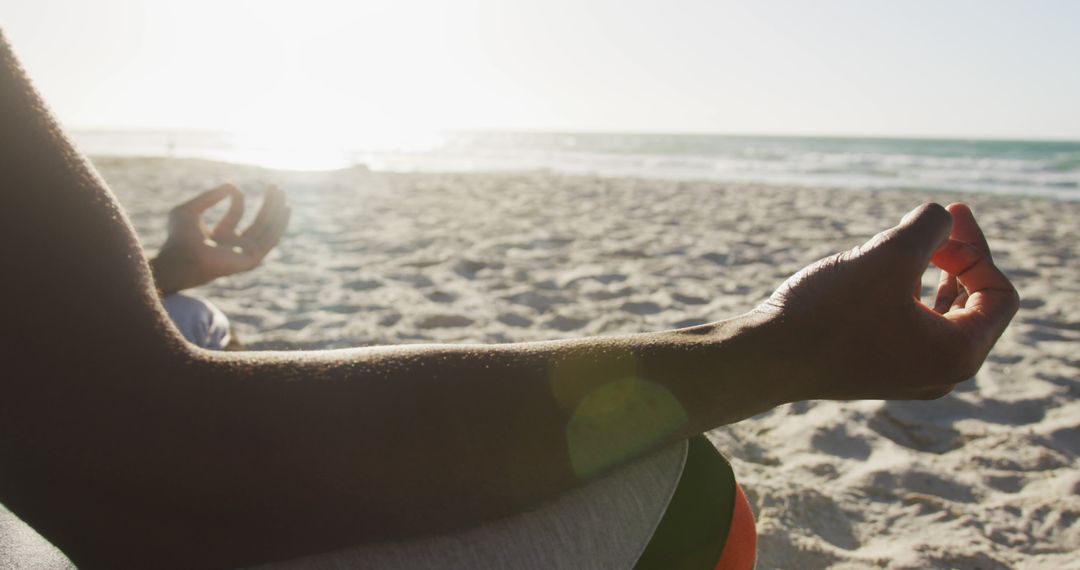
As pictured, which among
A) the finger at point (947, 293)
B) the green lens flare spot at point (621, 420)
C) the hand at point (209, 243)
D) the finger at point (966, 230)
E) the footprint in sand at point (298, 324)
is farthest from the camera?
the footprint in sand at point (298, 324)

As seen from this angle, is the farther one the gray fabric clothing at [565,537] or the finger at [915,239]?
the finger at [915,239]

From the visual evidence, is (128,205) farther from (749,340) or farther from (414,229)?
(749,340)

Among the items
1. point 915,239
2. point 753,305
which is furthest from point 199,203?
point 753,305

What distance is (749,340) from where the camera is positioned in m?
0.85

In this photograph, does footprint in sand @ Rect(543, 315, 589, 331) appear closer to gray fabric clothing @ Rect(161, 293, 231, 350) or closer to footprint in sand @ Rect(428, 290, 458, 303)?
footprint in sand @ Rect(428, 290, 458, 303)

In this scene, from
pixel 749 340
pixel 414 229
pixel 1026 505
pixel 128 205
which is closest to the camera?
pixel 749 340

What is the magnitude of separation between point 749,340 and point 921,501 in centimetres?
A: 106

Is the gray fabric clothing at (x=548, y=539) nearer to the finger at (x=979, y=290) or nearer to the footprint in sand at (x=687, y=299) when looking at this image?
the finger at (x=979, y=290)

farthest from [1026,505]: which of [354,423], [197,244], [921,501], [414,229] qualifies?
[414,229]

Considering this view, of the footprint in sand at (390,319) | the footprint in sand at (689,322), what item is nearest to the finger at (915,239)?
the footprint in sand at (689,322)

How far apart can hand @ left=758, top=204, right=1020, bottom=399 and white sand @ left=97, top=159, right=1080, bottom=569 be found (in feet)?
2.08

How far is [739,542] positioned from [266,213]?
1508 mm

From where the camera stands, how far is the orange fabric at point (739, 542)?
0.83 m

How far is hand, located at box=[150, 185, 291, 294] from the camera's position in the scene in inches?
65.7
